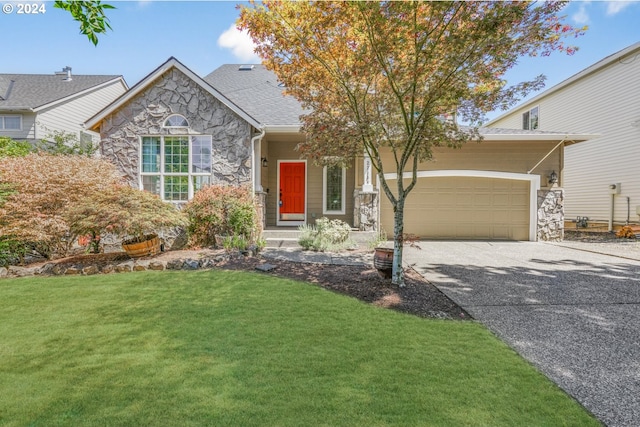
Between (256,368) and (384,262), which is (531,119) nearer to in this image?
(384,262)

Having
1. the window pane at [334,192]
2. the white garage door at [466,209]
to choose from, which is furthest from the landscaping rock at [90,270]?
the white garage door at [466,209]

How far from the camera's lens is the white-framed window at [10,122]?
17422 millimetres

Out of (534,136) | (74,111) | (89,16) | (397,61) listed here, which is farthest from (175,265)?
(74,111)

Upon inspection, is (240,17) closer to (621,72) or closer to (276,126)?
(276,126)

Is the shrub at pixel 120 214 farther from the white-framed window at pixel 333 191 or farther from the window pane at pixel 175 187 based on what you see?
the white-framed window at pixel 333 191

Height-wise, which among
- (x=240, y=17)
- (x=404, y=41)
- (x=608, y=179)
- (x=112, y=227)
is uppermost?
(x=240, y=17)

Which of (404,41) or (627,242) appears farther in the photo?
(627,242)

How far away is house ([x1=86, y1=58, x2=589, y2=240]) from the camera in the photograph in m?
9.70

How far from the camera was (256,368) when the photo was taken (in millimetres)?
2881

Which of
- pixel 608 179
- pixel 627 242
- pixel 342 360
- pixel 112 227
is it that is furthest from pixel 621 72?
pixel 112 227

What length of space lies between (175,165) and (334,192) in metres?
5.26

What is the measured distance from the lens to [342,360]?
3.03 meters

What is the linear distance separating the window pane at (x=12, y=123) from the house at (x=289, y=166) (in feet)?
39.0

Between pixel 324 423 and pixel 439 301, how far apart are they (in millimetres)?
3074
